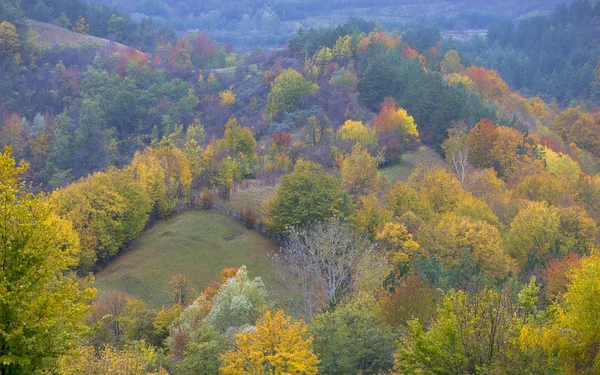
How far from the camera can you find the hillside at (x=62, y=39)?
141 metres

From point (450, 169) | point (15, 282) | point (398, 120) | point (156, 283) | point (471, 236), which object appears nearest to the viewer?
point (15, 282)

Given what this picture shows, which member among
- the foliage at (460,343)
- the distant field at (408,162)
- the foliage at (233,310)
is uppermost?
the foliage at (460,343)

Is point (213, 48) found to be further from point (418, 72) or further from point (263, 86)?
point (418, 72)

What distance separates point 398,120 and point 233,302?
5571 centimetres

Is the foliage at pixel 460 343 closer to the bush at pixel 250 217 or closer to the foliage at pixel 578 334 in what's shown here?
the foliage at pixel 578 334

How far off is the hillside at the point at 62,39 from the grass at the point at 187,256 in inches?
3479

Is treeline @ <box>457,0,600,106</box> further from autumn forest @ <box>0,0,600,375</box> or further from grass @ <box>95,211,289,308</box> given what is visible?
grass @ <box>95,211,289,308</box>

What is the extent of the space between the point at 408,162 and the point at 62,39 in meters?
105

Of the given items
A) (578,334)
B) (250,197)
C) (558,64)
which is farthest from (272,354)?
(558,64)

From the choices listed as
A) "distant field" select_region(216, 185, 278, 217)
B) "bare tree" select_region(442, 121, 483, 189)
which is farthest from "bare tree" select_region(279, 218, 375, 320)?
"bare tree" select_region(442, 121, 483, 189)

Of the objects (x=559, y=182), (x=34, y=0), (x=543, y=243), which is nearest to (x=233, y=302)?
(x=543, y=243)

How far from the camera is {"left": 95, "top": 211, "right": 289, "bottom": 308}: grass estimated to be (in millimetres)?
53625

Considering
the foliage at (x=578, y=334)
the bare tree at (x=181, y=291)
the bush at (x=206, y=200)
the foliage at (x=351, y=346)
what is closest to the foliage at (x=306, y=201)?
the bush at (x=206, y=200)

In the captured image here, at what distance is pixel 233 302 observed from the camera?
35562 millimetres
